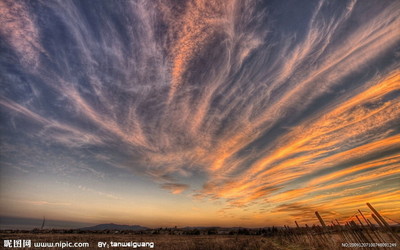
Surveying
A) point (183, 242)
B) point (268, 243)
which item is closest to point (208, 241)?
point (183, 242)

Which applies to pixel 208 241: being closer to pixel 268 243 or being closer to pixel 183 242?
pixel 183 242

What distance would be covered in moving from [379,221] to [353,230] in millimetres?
2743

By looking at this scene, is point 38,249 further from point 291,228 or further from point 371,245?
point 291,228

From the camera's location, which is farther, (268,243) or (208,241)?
(268,243)

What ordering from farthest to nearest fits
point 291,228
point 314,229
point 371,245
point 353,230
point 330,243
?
point 291,228 < point 314,229 < point 330,243 < point 353,230 < point 371,245

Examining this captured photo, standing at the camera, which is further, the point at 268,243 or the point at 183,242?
the point at 268,243

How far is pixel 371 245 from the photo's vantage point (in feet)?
58.4

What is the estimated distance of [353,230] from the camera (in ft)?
67.1

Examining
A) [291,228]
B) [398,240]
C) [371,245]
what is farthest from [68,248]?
[291,228]

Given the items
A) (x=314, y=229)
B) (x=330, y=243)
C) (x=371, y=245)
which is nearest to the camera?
(x=371, y=245)

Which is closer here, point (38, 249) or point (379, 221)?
point (38, 249)

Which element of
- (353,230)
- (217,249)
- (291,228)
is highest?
(291,228)

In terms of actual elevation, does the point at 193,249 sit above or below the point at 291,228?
below

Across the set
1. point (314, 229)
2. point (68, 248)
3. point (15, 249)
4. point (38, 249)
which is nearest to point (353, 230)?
point (314, 229)
